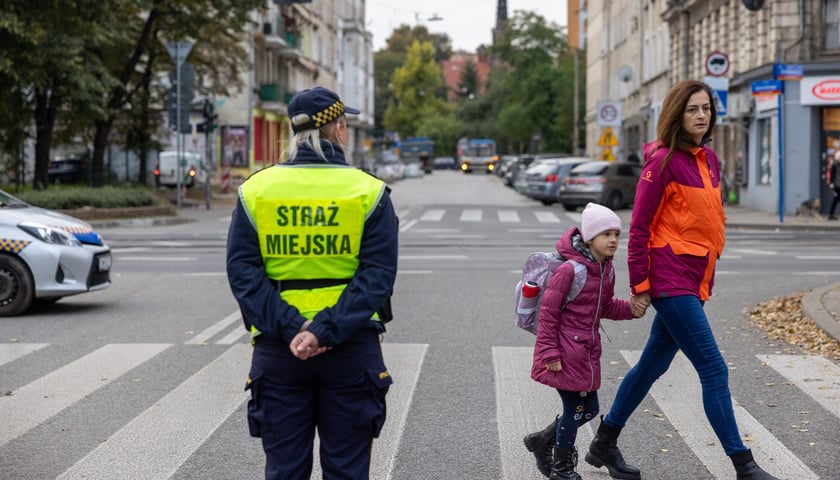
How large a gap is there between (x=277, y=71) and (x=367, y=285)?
6607 cm

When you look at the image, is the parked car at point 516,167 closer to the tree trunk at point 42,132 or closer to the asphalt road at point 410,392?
the tree trunk at point 42,132

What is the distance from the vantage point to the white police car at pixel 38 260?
40.2 feet

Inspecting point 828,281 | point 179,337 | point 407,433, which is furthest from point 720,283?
point 407,433

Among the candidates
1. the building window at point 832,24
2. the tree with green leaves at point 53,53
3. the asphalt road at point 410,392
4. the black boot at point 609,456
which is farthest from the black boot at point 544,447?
the building window at point 832,24

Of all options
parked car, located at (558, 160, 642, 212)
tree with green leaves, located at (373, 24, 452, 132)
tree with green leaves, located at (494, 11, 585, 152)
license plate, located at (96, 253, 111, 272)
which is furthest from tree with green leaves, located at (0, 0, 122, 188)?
tree with green leaves, located at (373, 24, 452, 132)

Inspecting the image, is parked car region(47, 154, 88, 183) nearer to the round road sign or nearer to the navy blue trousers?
the round road sign

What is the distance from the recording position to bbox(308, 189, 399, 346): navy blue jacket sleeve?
4.09 metres

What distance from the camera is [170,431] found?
703cm

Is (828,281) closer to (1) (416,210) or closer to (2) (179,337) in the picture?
(2) (179,337)

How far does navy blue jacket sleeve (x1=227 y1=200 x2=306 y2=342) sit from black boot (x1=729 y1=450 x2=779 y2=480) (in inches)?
102

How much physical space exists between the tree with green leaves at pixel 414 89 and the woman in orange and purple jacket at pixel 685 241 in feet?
453

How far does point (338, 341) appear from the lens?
13.5 feet

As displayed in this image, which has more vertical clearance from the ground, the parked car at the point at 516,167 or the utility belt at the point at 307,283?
the parked car at the point at 516,167

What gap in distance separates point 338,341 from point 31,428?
3.68m
